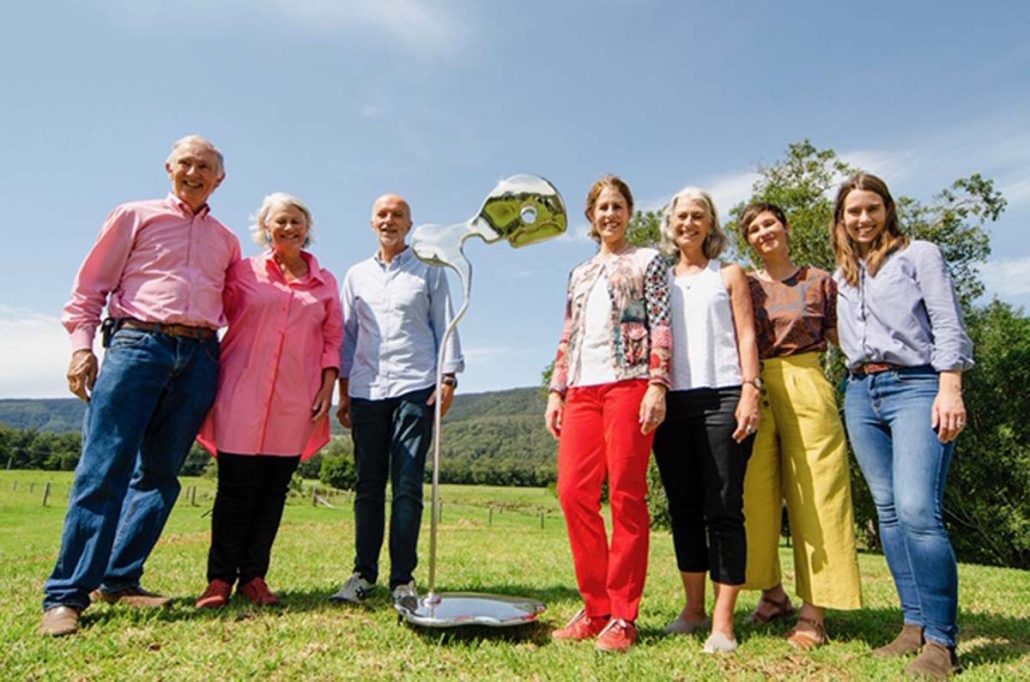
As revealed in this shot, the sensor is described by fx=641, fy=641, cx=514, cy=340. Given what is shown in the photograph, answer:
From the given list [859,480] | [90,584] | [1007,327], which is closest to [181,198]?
[90,584]

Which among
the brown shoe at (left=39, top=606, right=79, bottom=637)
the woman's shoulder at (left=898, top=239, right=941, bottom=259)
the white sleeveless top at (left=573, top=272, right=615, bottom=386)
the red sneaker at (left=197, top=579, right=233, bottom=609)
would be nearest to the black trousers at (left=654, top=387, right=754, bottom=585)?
the white sleeveless top at (left=573, top=272, right=615, bottom=386)

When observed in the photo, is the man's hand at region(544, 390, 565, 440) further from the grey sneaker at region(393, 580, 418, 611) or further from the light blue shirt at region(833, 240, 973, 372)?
the light blue shirt at region(833, 240, 973, 372)

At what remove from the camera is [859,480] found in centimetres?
2214

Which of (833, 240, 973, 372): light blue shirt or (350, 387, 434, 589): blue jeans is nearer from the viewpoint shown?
(833, 240, 973, 372): light blue shirt

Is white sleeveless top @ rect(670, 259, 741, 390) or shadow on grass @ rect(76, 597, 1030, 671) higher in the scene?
white sleeveless top @ rect(670, 259, 741, 390)

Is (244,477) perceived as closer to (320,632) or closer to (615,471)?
(320,632)

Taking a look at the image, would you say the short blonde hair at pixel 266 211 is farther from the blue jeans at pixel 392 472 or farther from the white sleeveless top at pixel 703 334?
the white sleeveless top at pixel 703 334

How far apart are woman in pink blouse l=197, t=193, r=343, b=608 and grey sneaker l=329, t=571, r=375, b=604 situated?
39cm

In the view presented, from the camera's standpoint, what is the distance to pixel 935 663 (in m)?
2.89

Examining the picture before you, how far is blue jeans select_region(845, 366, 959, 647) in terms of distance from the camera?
9.96 feet

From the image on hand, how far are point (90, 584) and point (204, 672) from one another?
113 centimetres

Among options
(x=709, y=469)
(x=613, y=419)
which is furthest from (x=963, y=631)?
(x=613, y=419)

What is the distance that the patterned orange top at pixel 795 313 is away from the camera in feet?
12.2

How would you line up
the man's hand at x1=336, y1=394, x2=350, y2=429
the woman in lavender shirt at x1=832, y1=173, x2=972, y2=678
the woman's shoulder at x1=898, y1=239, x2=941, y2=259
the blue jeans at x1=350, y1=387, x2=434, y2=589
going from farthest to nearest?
the man's hand at x1=336, y1=394, x2=350, y2=429, the blue jeans at x1=350, y1=387, x2=434, y2=589, the woman's shoulder at x1=898, y1=239, x2=941, y2=259, the woman in lavender shirt at x1=832, y1=173, x2=972, y2=678
